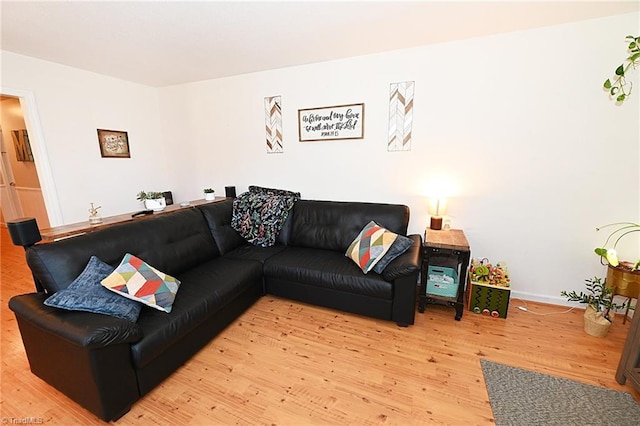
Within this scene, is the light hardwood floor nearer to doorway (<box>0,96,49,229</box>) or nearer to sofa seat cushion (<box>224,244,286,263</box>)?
sofa seat cushion (<box>224,244,286,263</box>)

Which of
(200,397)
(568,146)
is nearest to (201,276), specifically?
(200,397)

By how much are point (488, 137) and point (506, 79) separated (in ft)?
1.62

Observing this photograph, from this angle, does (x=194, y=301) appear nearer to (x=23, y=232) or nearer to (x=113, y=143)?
(x=23, y=232)

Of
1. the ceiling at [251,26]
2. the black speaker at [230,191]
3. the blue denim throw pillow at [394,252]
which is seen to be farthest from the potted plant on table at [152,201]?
the blue denim throw pillow at [394,252]

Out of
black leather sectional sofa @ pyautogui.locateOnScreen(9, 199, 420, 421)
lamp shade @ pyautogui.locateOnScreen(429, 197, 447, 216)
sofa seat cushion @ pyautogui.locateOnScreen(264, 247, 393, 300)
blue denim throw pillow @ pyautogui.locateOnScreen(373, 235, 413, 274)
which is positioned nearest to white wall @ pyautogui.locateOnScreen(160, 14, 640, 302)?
lamp shade @ pyautogui.locateOnScreen(429, 197, 447, 216)

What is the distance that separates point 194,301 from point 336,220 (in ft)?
5.08

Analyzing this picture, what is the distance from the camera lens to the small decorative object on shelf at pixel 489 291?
7.57 ft

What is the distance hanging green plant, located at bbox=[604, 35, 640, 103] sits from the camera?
1986mm

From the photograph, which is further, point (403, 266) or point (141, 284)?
point (403, 266)

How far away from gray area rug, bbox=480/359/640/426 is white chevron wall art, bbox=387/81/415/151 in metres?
2.06

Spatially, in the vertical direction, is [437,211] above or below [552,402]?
above

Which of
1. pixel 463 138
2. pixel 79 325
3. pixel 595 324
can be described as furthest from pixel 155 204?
pixel 595 324

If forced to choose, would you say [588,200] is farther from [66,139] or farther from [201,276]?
[66,139]

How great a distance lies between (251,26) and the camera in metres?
2.12
